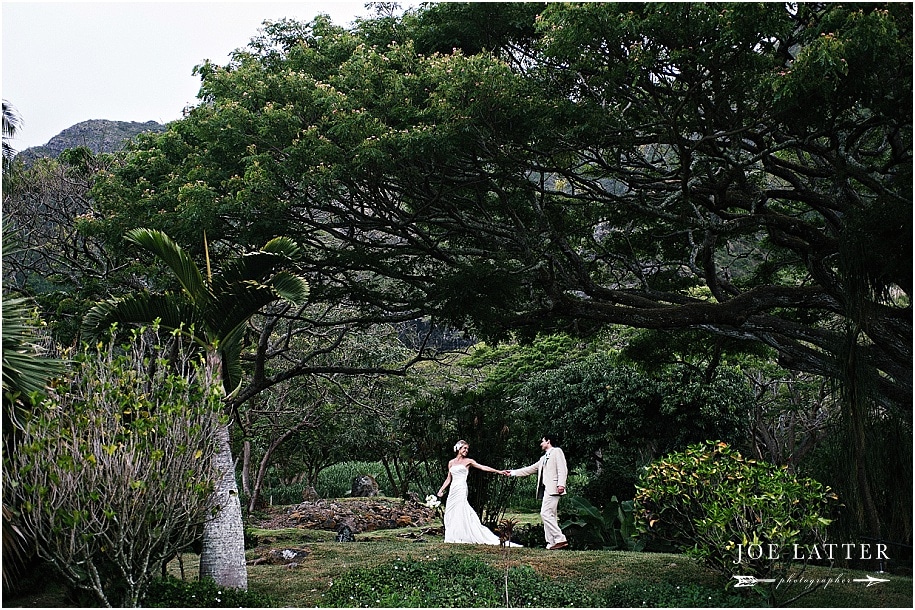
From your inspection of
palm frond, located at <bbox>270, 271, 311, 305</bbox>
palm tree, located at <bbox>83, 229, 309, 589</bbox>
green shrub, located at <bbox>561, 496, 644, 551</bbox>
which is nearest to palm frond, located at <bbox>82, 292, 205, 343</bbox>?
palm tree, located at <bbox>83, 229, 309, 589</bbox>

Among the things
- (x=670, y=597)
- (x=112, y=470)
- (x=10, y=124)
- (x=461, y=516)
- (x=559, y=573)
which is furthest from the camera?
(x=10, y=124)

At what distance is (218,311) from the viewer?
26.0 feet

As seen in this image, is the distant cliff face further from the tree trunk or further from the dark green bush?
the dark green bush

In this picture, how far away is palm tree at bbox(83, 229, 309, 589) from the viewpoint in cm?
770

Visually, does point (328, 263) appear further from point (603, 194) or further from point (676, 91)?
point (676, 91)

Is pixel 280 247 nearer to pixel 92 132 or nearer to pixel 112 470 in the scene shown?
pixel 112 470

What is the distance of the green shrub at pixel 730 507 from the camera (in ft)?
24.0

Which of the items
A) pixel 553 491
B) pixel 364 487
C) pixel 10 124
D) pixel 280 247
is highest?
pixel 10 124

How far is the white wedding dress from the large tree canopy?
7.48 feet

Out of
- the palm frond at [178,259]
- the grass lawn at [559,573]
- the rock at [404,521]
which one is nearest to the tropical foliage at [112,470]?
the grass lawn at [559,573]

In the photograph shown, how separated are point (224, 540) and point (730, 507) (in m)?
4.81

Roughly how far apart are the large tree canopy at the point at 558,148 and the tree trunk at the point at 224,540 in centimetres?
317

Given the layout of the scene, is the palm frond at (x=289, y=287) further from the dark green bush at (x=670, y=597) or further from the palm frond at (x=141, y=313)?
the dark green bush at (x=670, y=597)

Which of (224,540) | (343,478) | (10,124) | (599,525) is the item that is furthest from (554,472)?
(10,124)
